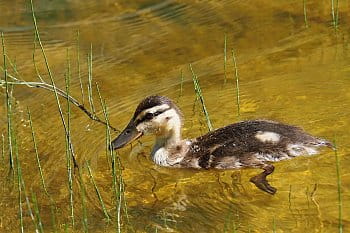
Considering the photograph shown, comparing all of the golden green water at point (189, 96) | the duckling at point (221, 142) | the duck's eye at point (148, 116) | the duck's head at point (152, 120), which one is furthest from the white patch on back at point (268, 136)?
the duck's eye at point (148, 116)

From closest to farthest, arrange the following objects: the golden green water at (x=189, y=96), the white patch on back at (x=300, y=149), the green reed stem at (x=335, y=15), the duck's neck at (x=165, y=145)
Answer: the golden green water at (x=189, y=96) < the white patch on back at (x=300, y=149) < the duck's neck at (x=165, y=145) < the green reed stem at (x=335, y=15)

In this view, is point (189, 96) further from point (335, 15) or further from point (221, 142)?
point (335, 15)

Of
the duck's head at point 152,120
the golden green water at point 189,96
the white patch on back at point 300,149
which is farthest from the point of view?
the duck's head at point 152,120

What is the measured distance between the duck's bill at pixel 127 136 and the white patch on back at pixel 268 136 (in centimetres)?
76

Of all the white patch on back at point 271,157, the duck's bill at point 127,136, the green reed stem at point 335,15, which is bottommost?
the white patch on back at point 271,157

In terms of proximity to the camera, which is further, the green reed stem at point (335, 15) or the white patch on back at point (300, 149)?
the green reed stem at point (335, 15)

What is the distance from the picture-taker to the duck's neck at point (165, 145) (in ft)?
20.4

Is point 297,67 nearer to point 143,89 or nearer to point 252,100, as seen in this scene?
→ point 252,100

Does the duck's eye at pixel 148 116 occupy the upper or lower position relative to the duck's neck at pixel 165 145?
upper

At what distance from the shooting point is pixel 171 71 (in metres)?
7.41

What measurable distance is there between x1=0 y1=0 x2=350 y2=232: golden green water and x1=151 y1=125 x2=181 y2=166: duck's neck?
6 cm

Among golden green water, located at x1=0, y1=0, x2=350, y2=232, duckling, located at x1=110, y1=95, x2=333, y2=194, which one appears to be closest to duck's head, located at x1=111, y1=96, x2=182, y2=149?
duckling, located at x1=110, y1=95, x2=333, y2=194

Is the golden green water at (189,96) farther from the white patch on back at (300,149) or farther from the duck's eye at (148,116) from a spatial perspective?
the duck's eye at (148,116)

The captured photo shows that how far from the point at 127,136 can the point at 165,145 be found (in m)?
0.26
